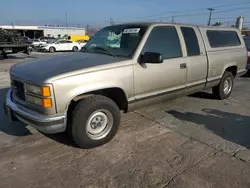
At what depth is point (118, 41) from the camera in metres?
4.03

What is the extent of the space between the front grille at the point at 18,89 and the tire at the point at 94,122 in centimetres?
79

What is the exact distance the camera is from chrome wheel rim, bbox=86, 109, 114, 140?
336 centimetres

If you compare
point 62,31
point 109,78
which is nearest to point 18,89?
point 109,78

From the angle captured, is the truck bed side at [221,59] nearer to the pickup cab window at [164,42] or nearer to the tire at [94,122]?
the pickup cab window at [164,42]

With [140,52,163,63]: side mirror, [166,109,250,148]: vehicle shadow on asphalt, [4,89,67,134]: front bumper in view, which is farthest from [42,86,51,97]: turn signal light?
[166,109,250,148]: vehicle shadow on asphalt

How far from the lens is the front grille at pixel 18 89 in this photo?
3.21m

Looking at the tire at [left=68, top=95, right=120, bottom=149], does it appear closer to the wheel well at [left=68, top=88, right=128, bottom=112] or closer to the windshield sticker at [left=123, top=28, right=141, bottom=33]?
the wheel well at [left=68, top=88, right=128, bottom=112]

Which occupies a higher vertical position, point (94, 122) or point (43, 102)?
point (43, 102)

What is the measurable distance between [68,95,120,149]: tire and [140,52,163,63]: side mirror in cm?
84

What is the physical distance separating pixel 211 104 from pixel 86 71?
3.65 meters

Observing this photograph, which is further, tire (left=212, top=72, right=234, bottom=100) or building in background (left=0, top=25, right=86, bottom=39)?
building in background (left=0, top=25, right=86, bottom=39)

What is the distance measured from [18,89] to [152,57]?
2.02 meters

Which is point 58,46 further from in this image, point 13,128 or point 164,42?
point 164,42

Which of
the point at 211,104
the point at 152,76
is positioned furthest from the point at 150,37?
the point at 211,104
